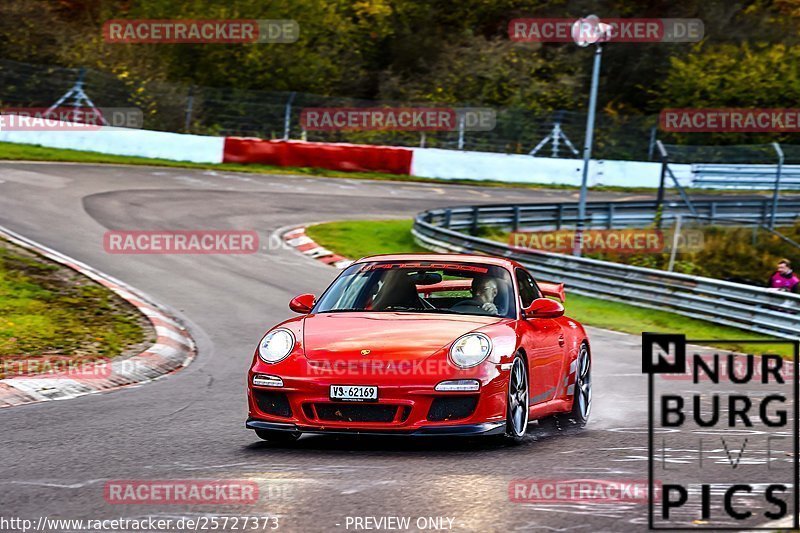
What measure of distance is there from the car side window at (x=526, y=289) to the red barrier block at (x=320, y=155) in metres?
26.6

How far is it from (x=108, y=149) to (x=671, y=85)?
81.4ft

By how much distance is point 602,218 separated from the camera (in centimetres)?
2950

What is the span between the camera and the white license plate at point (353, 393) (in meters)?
7.69

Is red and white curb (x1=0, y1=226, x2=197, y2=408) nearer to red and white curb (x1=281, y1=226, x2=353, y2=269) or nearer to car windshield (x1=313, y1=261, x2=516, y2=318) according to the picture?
car windshield (x1=313, y1=261, x2=516, y2=318)

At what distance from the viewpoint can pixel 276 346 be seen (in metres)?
8.15

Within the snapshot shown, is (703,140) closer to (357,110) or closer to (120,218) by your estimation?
(357,110)

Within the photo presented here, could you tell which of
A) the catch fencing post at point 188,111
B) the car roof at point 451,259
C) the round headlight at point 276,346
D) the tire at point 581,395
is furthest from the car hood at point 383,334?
the catch fencing post at point 188,111

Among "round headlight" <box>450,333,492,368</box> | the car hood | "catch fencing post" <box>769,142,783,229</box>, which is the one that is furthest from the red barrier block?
"round headlight" <box>450,333,492,368</box>

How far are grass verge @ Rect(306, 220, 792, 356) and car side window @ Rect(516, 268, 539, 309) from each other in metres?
7.69

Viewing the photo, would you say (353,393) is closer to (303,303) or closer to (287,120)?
(303,303)

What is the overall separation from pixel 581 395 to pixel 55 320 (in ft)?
22.4

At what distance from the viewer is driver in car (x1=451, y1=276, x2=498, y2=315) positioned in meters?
8.84

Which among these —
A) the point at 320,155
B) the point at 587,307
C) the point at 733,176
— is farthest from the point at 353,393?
the point at 320,155

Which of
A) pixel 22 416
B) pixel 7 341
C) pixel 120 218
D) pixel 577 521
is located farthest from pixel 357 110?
pixel 577 521
